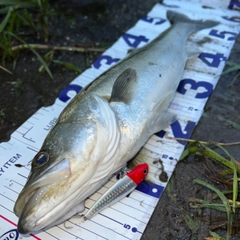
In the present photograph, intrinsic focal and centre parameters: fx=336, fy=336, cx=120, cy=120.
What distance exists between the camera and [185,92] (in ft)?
8.72

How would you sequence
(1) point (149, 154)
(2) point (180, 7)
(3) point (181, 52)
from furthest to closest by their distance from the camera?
(2) point (180, 7) → (3) point (181, 52) → (1) point (149, 154)

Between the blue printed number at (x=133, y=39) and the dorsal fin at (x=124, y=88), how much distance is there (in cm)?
111

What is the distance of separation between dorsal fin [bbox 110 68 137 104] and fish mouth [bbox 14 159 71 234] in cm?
59

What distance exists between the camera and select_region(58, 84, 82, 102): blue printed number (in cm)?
267

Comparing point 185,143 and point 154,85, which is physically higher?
point 154,85

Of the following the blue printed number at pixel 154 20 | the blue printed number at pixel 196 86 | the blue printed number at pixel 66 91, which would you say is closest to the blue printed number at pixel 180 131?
the blue printed number at pixel 196 86

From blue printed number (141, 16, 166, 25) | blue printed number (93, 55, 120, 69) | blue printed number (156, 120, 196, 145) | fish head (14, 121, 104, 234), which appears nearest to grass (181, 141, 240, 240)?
blue printed number (156, 120, 196, 145)

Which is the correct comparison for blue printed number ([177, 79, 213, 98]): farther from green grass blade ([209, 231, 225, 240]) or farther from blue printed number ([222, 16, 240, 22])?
green grass blade ([209, 231, 225, 240])

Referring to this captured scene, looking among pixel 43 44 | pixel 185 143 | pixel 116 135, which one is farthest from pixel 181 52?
pixel 43 44

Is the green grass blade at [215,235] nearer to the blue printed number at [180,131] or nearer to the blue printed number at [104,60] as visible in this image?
the blue printed number at [180,131]

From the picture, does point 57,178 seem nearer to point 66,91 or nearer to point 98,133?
point 98,133

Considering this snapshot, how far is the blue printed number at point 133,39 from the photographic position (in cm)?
320

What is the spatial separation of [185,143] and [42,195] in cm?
110

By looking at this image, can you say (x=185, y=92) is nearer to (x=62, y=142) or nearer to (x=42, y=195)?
(x=62, y=142)
